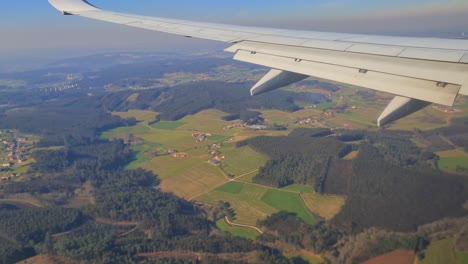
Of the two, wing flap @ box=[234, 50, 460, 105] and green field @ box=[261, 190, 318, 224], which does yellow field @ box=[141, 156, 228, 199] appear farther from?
wing flap @ box=[234, 50, 460, 105]

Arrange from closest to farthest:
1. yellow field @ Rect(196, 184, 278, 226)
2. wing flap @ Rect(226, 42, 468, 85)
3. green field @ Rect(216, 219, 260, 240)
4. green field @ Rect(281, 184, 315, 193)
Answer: wing flap @ Rect(226, 42, 468, 85)
green field @ Rect(216, 219, 260, 240)
yellow field @ Rect(196, 184, 278, 226)
green field @ Rect(281, 184, 315, 193)

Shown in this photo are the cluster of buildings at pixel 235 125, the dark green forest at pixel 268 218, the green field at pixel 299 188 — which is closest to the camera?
the dark green forest at pixel 268 218

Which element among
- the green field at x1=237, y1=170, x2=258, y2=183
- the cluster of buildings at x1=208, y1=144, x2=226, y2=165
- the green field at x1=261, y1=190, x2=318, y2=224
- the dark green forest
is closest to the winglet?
the dark green forest

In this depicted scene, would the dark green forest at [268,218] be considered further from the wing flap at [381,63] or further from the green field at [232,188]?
the wing flap at [381,63]

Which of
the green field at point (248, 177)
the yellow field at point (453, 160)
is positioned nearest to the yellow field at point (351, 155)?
the yellow field at point (453, 160)

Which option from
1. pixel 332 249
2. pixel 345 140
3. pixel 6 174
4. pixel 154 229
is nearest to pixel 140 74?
pixel 6 174

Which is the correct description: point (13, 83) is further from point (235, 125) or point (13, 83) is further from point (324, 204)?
point (324, 204)
